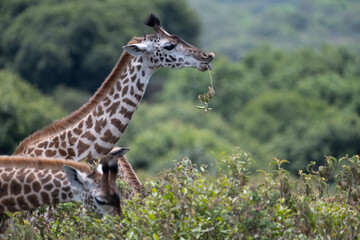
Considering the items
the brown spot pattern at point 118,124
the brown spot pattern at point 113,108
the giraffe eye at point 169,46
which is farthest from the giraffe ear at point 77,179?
the giraffe eye at point 169,46

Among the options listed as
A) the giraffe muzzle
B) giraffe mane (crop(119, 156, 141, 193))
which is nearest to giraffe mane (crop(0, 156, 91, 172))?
giraffe mane (crop(119, 156, 141, 193))

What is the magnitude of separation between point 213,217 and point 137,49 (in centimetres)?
380

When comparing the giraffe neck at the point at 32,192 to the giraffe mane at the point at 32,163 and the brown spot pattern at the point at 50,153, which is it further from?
the brown spot pattern at the point at 50,153

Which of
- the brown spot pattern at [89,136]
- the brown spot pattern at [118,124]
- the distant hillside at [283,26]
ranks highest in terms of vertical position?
the brown spot pattern at [118,124]

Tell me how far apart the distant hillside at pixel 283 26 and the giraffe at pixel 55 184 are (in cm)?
13513

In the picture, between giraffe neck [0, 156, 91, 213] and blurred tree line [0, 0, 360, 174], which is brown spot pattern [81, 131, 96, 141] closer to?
giraffe neck [0, 156, 91, 213]

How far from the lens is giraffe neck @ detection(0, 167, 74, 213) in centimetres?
959

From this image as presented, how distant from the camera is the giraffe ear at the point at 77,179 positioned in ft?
30.7

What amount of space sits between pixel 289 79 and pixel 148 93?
1712 centimetres

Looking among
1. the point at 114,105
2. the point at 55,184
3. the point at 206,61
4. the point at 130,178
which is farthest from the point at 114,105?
the point at 55,184

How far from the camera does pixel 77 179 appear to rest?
30.9ft

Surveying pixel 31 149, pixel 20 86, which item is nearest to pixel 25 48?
pixel 20 86

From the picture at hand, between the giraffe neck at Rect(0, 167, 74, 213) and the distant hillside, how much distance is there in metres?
135

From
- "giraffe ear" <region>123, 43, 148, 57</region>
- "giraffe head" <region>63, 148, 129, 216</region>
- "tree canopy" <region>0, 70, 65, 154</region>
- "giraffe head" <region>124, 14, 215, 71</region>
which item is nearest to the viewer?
"giraffe head" <region>63, 148, 129, 216</region>
